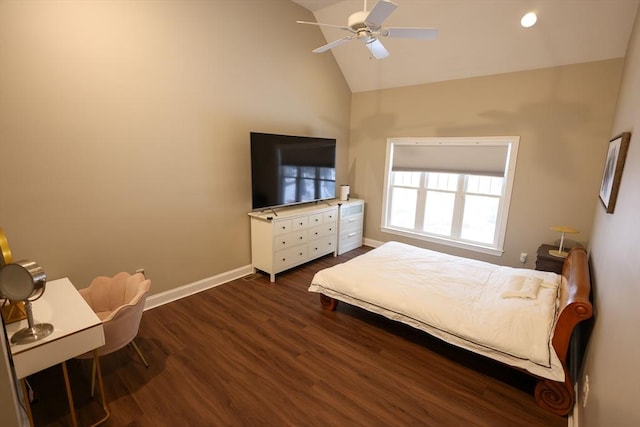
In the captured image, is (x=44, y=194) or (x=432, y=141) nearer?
(x=44, y=194)

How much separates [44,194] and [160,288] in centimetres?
137

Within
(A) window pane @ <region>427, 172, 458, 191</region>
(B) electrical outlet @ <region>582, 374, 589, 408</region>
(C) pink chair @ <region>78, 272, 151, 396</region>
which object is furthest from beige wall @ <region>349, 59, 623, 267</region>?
(C) pink chair @ <region>78, 272, 151, 396</region>

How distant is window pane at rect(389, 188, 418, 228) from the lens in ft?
16.2

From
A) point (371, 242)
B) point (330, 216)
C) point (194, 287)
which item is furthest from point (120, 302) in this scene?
point (371, 242)

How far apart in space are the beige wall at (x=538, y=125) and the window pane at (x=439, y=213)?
0.98 feet

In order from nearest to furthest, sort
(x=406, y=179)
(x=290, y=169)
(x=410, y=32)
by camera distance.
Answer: (x=410, y=32) → (x=290, y=169) → (x=406, y=179)

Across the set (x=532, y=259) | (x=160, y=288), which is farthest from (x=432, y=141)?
(x=160, y=288)

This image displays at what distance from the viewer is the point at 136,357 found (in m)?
2.38

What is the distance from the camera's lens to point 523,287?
8.45ft

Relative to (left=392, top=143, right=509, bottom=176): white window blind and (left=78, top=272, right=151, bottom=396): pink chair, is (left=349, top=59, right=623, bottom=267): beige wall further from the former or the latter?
(left=78, top=272, right=151, bottom=396): pink chair

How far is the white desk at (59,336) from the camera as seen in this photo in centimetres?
148

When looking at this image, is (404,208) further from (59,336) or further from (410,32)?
(59,336)

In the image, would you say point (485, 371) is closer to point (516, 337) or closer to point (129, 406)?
point (516, 337)

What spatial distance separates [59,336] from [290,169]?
2.94 metres
